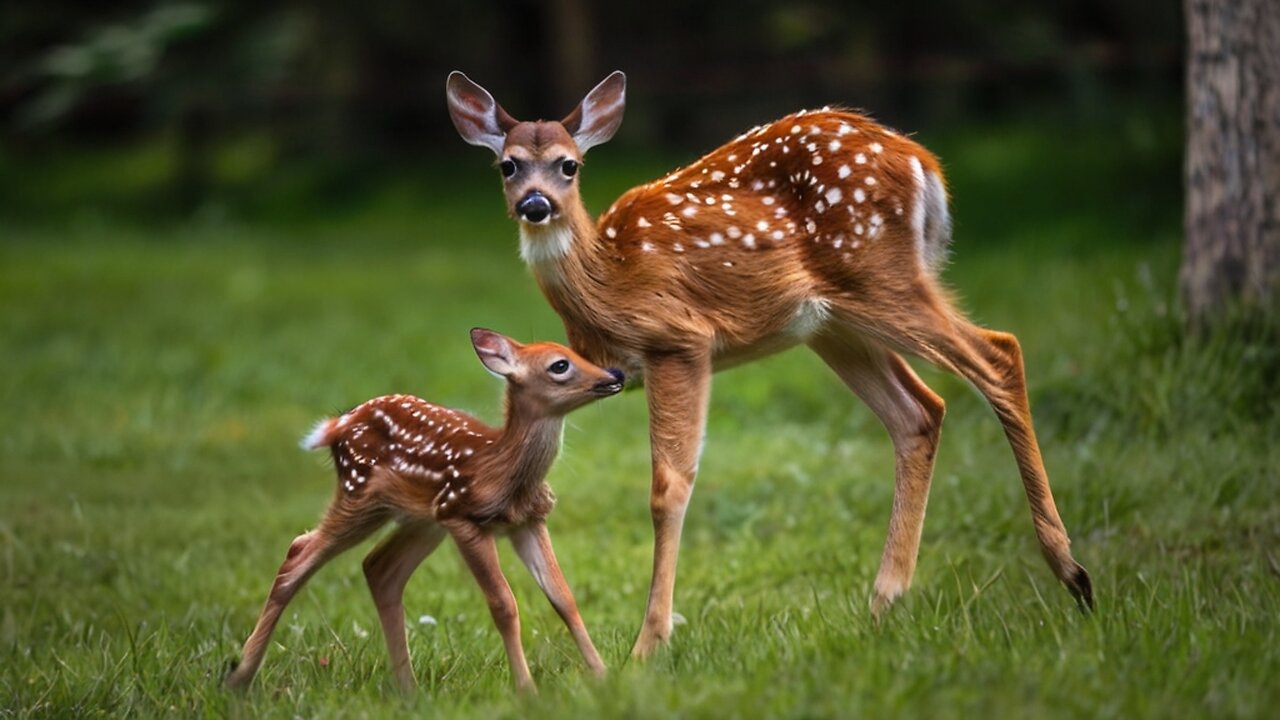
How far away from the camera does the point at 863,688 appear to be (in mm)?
4109

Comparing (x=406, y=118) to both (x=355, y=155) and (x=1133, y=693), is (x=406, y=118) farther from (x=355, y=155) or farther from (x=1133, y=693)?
(x=1133, y=693)

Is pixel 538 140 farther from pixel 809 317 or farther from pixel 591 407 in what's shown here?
pixel 591 407

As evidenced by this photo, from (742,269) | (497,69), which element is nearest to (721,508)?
(742,269)

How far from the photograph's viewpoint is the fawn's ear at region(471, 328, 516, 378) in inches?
195

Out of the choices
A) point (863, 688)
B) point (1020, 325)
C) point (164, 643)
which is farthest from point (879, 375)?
point (1020, 325)

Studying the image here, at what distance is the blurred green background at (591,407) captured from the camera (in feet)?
16.2

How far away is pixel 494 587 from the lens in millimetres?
4840

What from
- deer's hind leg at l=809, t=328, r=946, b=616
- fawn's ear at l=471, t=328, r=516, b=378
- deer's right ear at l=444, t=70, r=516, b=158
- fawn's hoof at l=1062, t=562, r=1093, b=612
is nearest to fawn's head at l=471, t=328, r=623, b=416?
fawn's ear at l=471, t=328, r=516, b=378

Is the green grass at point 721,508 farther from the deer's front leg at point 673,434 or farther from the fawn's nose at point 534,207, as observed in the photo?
the fawn's nose at point 534,207

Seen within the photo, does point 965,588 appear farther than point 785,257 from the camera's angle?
Yes

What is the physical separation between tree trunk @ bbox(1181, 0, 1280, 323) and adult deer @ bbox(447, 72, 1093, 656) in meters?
2.42

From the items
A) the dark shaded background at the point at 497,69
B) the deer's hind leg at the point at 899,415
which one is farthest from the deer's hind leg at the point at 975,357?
the dark shaded background at the point at 497,69

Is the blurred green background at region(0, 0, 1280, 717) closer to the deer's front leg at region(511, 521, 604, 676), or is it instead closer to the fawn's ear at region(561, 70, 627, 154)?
the deer's front leg at region(511, 521, 604, 676)

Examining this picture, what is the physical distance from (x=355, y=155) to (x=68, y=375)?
848 centimetres
